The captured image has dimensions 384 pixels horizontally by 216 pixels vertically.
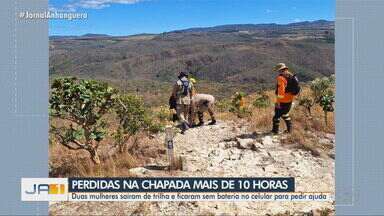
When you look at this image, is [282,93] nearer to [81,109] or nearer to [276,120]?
[276,120]

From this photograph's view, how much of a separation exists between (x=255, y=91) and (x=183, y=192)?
2.75 metres

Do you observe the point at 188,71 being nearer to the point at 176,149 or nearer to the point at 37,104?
the point at 176,149

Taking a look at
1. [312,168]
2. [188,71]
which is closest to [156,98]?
[188,71]

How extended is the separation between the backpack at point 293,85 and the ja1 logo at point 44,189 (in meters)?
3.03

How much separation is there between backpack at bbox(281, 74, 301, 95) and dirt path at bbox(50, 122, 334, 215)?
69cm

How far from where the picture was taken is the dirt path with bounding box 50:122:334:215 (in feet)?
35.4

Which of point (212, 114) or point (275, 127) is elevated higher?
point (212, 114)

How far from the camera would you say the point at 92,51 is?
11.5m

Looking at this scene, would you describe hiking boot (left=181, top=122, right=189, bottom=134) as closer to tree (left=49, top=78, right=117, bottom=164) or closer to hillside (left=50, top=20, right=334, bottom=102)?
hillside (left=50, top=20, right=334, bottom=102)

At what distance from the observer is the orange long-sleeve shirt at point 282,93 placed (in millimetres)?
11375

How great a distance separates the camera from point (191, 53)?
11.9 meters

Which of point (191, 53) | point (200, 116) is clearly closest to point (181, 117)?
point (200, 116)

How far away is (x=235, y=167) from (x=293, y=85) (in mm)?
1280

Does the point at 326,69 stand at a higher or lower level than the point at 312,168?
higher
